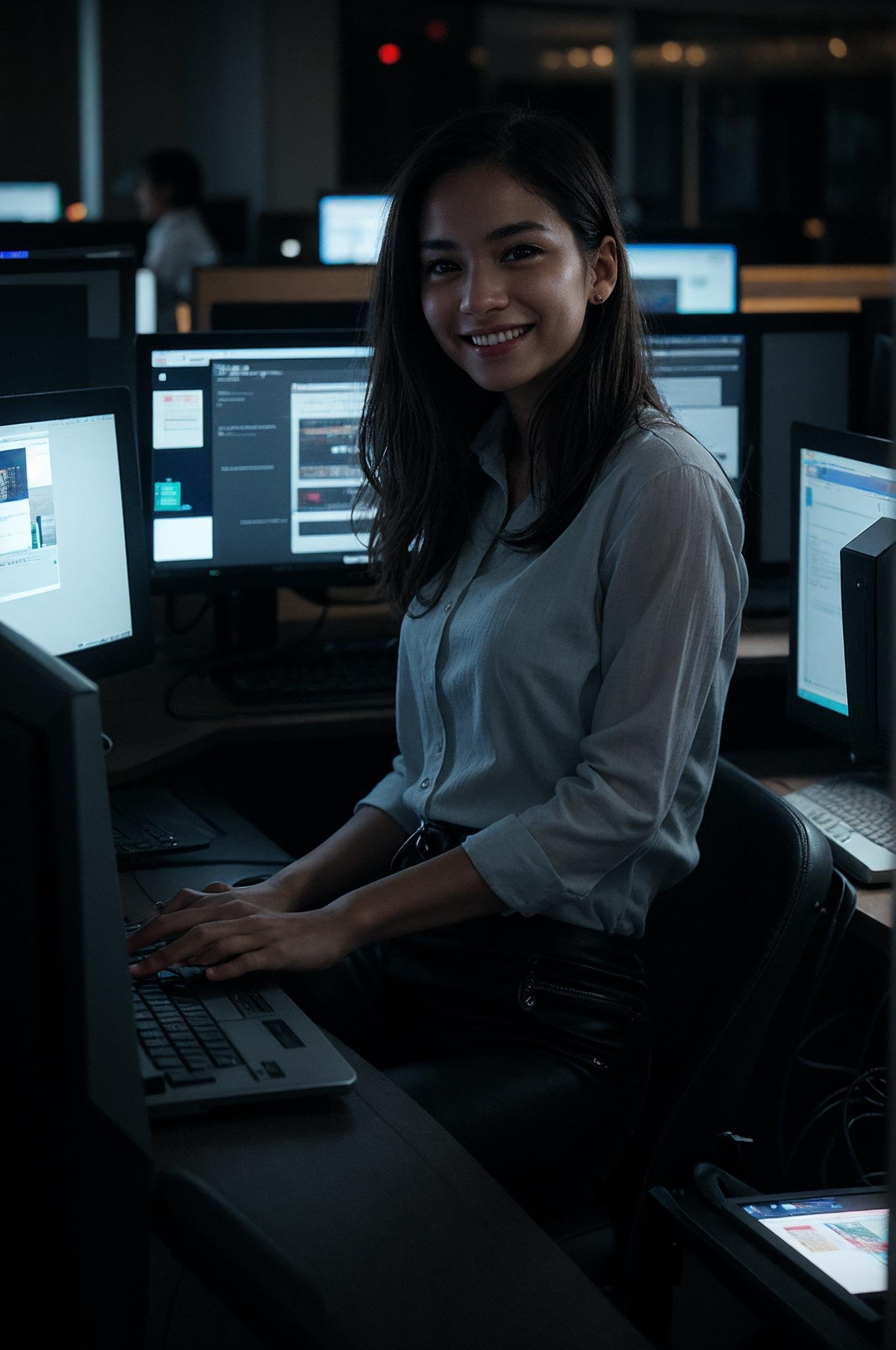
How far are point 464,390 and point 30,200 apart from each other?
550cm

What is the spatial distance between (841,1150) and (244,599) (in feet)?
3.89

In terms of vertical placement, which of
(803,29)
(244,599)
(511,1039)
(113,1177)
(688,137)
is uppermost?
(803,29)

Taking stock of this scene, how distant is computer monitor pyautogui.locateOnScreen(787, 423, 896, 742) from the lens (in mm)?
1706

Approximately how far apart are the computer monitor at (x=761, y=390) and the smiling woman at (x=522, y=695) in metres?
0.80

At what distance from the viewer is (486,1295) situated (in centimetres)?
85

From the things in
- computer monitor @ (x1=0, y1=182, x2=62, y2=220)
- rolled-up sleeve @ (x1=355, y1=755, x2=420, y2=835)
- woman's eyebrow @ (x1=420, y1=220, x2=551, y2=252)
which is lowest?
rolled-up sleeve @ (x1=355, y1=755, x2=420, y2=835)

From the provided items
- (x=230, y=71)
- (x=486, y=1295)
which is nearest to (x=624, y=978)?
(x=486, y=1295)

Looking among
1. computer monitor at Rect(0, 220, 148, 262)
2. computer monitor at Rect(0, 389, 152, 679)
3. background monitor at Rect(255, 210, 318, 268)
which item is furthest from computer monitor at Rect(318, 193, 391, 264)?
computer monitor at Rect(0, 389, 152, 679)

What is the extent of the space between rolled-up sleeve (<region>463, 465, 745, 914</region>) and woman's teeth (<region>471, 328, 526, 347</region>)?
24 centimetres

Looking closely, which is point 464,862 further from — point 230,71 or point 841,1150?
point 230,71

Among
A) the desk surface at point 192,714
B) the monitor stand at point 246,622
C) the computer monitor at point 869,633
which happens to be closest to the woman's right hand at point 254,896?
the desk surface at point 192,714

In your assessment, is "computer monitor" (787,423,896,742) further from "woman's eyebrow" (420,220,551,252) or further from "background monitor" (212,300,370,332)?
"background monitor" (212,300,370,332)

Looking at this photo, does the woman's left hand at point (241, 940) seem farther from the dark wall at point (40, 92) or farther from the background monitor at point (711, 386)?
the dark wall at point (40, 92)

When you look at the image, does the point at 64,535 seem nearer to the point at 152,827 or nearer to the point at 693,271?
the point at 152,827
